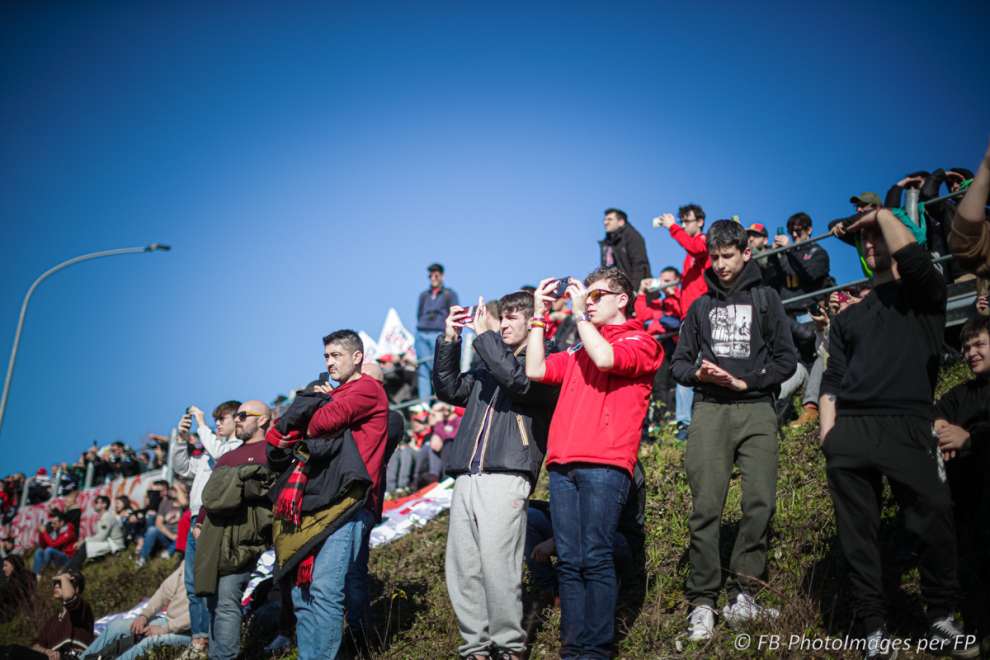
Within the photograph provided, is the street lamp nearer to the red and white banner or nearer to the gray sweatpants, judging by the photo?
the red and white banner

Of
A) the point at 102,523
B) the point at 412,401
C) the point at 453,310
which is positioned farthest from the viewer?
the point at 102,523

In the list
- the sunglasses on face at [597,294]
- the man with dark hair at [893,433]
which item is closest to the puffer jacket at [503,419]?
the sunglasses on face at [597,294]

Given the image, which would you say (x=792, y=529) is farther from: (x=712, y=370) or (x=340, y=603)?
(x=340, y=603)

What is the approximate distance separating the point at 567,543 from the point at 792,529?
2.22 m

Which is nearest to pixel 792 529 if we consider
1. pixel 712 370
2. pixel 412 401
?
pixel 712 370

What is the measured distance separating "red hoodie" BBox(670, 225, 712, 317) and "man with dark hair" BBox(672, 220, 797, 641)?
11.1 feet

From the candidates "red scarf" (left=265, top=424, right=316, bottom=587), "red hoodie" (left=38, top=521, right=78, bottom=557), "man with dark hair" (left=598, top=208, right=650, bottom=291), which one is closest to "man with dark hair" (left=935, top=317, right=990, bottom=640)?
"red scarf" (left=265, top=424, right=316, bottom=587)

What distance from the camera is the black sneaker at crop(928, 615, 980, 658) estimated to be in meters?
3.77

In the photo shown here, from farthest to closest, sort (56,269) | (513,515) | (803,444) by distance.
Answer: (56,269) < (803,444) < (513,515)

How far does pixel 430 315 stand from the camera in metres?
15.2

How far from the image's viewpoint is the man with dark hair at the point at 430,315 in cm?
1503

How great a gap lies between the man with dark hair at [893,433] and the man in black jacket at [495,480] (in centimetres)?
177

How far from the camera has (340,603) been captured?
16.8 feet

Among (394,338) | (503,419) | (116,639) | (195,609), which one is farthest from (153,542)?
(503,419)
